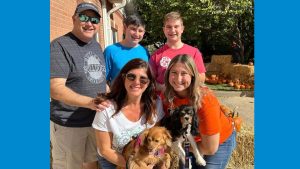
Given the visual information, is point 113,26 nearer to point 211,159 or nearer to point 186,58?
point 186,58

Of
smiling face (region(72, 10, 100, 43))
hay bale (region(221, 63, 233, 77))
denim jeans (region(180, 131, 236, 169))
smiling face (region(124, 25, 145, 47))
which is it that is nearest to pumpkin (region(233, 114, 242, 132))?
denim jeans (region(180, 131, 236, 169))

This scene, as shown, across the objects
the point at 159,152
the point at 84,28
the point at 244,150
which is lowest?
the point at 244,150

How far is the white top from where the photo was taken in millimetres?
1462

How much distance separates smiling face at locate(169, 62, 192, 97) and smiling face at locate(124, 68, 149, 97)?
0.39 ft

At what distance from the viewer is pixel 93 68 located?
1.58 m

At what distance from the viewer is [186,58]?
4.64 feet

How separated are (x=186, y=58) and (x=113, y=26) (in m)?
0.57

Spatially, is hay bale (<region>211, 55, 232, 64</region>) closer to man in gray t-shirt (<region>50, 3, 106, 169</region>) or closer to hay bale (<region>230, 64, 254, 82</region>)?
hay bale (<region>230, 64, 254, 82</region>)

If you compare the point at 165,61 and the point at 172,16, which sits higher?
the point at 172,16

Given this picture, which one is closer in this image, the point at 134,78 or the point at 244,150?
the point at 134,78

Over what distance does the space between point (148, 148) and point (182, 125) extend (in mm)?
194

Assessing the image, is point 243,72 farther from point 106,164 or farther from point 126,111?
point 106,164

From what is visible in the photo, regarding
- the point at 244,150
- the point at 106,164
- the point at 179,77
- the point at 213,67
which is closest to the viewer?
the point at 179,77

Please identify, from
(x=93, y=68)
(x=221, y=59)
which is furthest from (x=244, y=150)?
(x=93, y=68)
